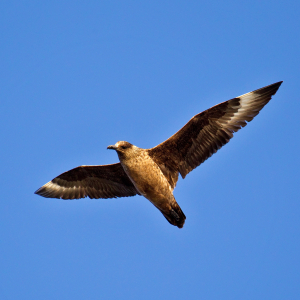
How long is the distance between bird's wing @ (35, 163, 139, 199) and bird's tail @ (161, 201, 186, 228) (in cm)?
92

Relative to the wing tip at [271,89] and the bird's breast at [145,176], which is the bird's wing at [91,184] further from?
the wing tip at [271,89]

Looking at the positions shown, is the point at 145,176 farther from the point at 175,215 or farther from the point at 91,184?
the point at 91,184

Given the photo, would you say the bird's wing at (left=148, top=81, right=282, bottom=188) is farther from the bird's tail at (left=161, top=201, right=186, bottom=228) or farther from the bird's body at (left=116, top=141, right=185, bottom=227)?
the bird's tail at (left=161, top=201, right=186, bottom=228)

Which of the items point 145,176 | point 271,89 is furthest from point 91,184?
point 271,89

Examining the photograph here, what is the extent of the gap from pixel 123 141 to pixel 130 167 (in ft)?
1.58

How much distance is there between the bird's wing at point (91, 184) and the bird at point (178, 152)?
3cm

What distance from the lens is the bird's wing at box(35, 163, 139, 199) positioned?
988 cm

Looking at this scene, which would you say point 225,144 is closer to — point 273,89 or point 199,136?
point 199,136

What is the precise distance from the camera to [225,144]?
9.20 metres

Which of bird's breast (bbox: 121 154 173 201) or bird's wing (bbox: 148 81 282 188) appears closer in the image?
bird's breast (bbox: 121 154 173 201)

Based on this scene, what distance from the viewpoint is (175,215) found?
924cm

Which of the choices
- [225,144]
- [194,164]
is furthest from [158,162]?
[225,144]

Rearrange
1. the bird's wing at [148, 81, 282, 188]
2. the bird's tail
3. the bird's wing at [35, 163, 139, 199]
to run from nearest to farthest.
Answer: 1. the bird's wing at [148, 81, 282, 188]
2. the bird's tail
3. the bird's wing at [35, 163, 139, 199]

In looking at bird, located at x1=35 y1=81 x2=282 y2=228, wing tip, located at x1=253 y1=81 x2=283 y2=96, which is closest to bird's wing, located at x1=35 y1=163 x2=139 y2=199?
bird, located at x1=35 y1=81 x2=282 y2=228
